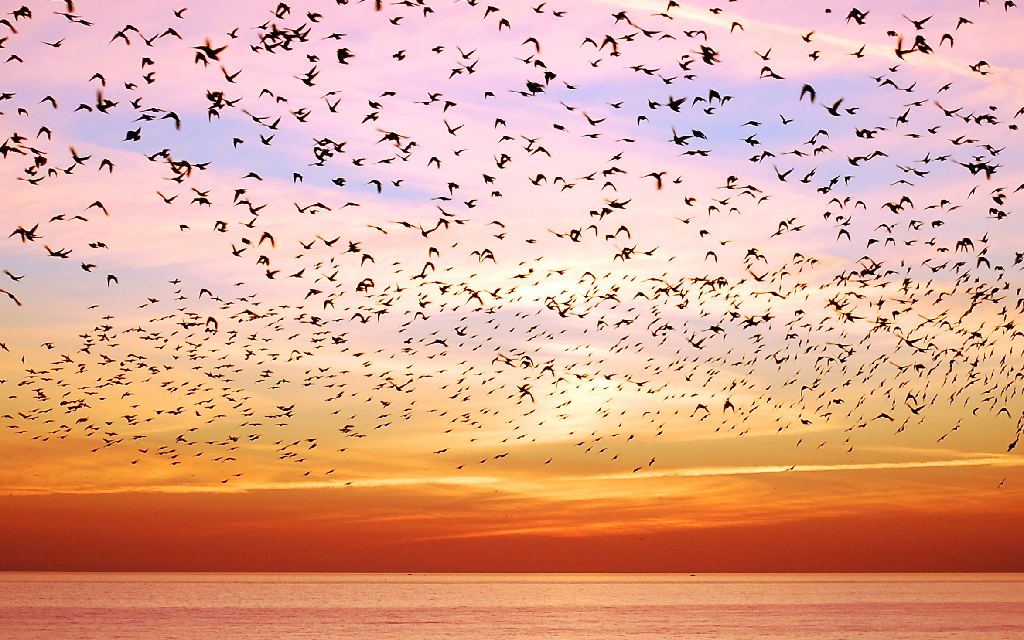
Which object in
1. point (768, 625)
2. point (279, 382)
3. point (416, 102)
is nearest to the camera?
point (416, 102)

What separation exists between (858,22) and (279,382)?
40458 mm

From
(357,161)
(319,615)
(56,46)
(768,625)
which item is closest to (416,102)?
(357,161)

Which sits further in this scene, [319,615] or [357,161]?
[319,615]

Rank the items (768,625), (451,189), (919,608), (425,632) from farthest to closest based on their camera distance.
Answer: (919,608) < (768,625) < (425,632) < (451,189)

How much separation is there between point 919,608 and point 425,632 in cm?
11054

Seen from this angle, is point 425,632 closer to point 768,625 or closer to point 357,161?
point 768,625

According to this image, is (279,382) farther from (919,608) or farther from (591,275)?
(919,608)

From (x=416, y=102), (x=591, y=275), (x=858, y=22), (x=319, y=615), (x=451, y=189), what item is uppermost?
(x=858, y=22)

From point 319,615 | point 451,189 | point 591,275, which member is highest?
point 451,189

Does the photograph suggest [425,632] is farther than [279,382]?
Yes

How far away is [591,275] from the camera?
57.6m

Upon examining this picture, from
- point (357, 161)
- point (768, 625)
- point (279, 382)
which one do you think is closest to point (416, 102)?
point (357, 161)

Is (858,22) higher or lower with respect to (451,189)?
higher

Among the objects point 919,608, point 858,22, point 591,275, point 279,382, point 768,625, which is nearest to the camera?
point 858,22
